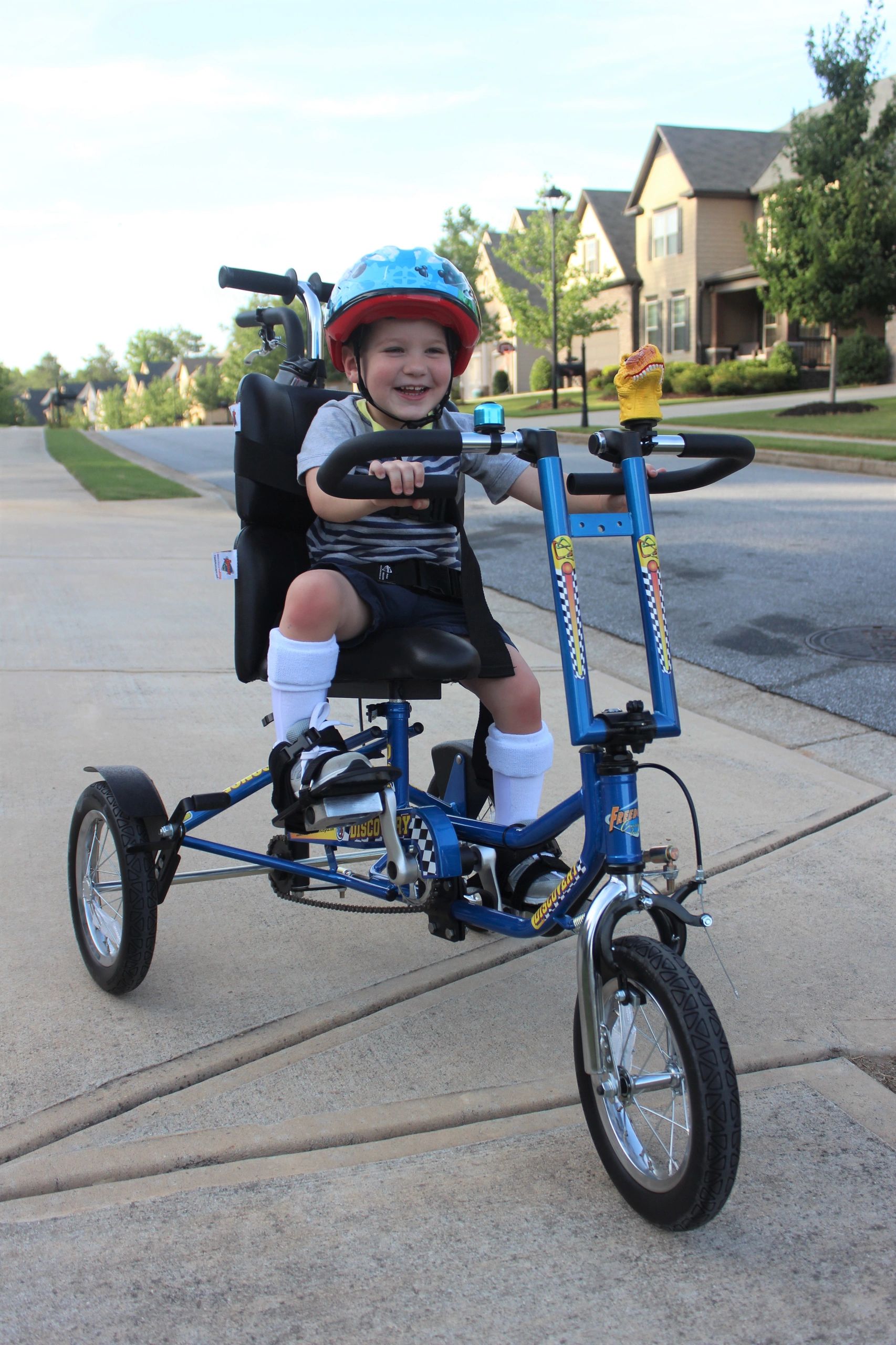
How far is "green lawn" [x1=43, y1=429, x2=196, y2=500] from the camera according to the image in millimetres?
14477

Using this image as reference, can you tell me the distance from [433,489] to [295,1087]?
1318 millimetres

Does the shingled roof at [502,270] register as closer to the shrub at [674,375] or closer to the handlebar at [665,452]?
the shrub at [674,375]

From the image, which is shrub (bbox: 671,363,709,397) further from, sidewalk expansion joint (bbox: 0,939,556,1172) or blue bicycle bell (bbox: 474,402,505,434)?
blue bicycle bell (bbox: 474,402,505,434)

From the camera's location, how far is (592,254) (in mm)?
48406

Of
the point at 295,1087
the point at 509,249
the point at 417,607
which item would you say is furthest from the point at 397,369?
the point at 509,249

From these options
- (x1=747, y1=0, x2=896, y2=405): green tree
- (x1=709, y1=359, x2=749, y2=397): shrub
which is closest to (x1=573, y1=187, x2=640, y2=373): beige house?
(x1=709, y1=359, x2=749, y2=397): shrub

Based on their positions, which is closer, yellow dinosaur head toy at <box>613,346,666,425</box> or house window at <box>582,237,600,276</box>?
yellow dinosaur head toy at <box>613,346,666,425</box>

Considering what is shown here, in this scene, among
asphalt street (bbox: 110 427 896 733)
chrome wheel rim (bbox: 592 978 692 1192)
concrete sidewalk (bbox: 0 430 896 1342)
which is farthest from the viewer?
asphalt street (bbox: 110 427 896 733)

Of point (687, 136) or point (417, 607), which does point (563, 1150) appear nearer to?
point (417, 607)

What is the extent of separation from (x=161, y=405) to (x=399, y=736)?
11236 cm

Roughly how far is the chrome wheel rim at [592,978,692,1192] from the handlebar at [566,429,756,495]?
0.96 meters

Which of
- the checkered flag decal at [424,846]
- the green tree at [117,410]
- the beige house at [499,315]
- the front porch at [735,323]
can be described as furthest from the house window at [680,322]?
the green tree at [117,410]

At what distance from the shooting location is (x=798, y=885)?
3566mm

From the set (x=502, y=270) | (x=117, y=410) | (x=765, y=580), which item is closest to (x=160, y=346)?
(x=117, y=410)
